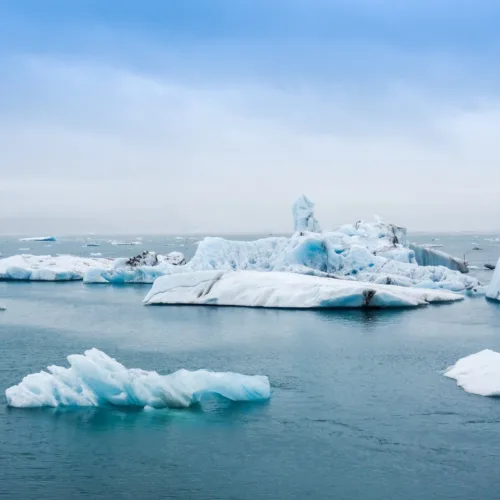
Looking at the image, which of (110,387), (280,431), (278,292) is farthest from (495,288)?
(110,387)

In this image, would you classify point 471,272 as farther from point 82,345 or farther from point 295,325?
point 82,345

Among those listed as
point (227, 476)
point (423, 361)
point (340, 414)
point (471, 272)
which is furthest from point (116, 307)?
point (471, 272)

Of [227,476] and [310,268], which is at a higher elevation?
[310,268]

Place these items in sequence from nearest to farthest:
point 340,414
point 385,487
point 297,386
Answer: point 385,487 < point 340,414 < point 297,386

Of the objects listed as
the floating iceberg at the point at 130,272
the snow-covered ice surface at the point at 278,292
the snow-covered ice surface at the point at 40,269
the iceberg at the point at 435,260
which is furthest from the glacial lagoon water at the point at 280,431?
the snow-covered ice surface at the point at 40,269

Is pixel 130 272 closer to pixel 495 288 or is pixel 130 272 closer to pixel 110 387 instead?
pixel 495 288

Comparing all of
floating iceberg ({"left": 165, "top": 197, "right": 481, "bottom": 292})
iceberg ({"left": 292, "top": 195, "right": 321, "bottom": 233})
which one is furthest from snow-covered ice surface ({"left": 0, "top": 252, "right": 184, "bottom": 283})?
iceberg ({"left": 292, "top": 195, "right": 321, "bottom": 233})

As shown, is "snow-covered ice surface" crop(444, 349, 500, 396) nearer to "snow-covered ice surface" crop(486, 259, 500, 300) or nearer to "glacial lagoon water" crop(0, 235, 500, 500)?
"glacial lagoon water" crop(0, 235, 500, 500)
